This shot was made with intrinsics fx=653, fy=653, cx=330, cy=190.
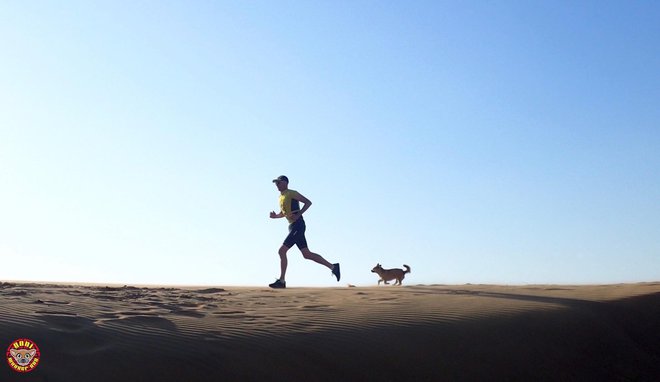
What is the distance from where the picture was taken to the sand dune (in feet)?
16.0

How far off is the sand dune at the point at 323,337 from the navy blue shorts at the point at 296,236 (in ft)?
9.50

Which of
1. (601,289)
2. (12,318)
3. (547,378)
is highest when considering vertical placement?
(601,289)

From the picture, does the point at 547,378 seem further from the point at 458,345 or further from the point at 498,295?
the point at 498,295

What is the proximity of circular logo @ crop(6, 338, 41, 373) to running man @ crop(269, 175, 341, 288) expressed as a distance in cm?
695

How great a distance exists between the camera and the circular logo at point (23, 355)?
4395 millimetres

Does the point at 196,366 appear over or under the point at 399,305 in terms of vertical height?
under

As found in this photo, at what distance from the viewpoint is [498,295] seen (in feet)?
30.9

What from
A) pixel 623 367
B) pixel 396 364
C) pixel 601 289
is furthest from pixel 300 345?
pixel 601 289

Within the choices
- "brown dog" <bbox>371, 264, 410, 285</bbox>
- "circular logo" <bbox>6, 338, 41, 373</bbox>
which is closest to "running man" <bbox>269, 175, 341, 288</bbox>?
"brown dog" <bbox>371, 264, 410, 285</bbox>

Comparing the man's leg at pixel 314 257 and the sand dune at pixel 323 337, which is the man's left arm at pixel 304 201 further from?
the sand dune at pixel 323 337

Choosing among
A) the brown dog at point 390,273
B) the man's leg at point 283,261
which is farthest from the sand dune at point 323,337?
the brown dog at point 390,273

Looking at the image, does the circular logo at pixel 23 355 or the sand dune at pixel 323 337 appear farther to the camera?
the sand dune at pixel 323 337

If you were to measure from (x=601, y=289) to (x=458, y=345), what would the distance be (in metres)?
6.11

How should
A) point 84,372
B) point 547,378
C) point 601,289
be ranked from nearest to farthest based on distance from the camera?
point 84,372 < point 547,378 < point 601,289
